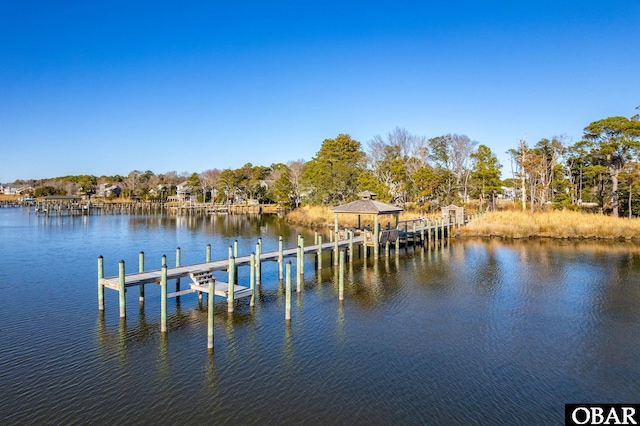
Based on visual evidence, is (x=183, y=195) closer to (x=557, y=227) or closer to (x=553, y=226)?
(x=553, y=226)

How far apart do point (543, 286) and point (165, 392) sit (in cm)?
1555

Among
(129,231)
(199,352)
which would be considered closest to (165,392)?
(199,352)

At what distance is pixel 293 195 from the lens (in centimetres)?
7006

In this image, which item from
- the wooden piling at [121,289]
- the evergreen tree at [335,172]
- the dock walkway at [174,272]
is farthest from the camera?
the evergreen tree at [335,172]

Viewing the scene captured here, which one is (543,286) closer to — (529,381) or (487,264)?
(487,264)

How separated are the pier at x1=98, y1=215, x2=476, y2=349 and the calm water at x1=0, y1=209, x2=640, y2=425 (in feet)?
2.14

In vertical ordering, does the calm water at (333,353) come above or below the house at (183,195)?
below

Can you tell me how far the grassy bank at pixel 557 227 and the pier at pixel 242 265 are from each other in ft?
10.4

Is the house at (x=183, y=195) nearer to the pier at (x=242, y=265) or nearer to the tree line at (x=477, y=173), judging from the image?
the tree line at (x=477, y=173)

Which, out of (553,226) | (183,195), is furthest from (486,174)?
(183,195)

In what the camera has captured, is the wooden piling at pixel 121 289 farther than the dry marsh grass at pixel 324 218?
No

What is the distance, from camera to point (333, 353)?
10578 millimetres

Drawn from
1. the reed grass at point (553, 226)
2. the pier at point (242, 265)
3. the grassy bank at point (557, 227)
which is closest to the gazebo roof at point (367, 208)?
the pier at point (242, 265)

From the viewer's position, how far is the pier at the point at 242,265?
1272 centimetres
